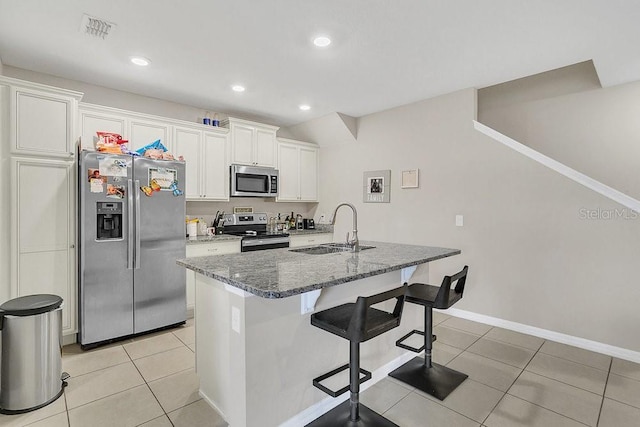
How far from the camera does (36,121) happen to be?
2781 mm

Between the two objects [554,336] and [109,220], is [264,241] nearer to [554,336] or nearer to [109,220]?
[109,220]

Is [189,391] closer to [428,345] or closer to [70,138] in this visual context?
[428,345]

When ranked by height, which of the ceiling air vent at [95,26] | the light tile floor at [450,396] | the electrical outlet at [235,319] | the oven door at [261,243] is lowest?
the light tile floor at [450,396]

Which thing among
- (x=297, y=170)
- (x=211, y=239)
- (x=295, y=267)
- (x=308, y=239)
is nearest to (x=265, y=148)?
(x=297, y=170)

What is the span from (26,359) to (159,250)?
134cm

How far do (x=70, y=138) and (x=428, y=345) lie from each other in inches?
140

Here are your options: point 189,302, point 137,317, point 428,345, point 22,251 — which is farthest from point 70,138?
point 428,345

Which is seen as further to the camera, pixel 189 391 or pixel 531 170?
pixel 531 170

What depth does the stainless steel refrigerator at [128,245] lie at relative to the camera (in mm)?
2906

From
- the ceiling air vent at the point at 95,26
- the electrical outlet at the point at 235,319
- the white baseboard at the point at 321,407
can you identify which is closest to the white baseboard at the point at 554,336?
the white baseboard at the point at 321,407

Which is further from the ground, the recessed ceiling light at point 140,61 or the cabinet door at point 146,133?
the recessed ceiling light at point 140,61

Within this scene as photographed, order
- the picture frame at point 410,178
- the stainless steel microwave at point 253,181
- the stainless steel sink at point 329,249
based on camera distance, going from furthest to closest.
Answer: the stainless steel microwave at point 253,181
the picture frame at point 410,178
the stainless steel sink at point 329,249

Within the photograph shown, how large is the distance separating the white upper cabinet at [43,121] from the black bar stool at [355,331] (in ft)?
9.10

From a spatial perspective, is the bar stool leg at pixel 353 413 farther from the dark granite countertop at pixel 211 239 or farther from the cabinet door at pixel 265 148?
the cabinet door at pixel 265 148
